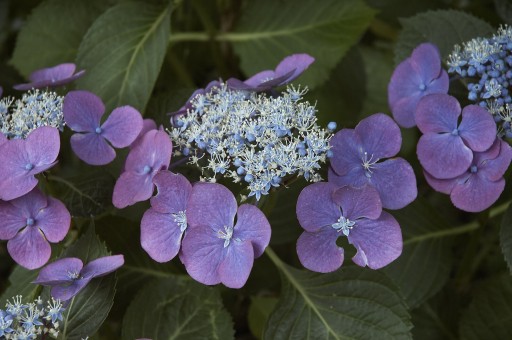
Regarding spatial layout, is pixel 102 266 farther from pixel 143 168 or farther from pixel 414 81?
pixel 414 81

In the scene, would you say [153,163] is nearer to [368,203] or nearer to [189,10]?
[368,203]

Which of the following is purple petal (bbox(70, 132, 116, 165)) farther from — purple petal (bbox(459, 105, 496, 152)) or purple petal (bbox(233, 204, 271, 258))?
purple petal (bbox(459, 105, 496, 152))

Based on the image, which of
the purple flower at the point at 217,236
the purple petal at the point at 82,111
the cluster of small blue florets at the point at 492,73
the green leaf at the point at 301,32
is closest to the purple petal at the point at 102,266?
the purple flower at the point at 217,236

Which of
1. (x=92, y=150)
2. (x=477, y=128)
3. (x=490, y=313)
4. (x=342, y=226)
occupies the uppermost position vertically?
(x=477, y=128)

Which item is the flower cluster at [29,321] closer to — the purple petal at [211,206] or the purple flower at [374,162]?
the purple petal at [211,206]

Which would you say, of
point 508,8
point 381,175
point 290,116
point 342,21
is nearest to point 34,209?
point 290,116

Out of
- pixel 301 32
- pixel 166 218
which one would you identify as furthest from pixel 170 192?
pixel 301 32
